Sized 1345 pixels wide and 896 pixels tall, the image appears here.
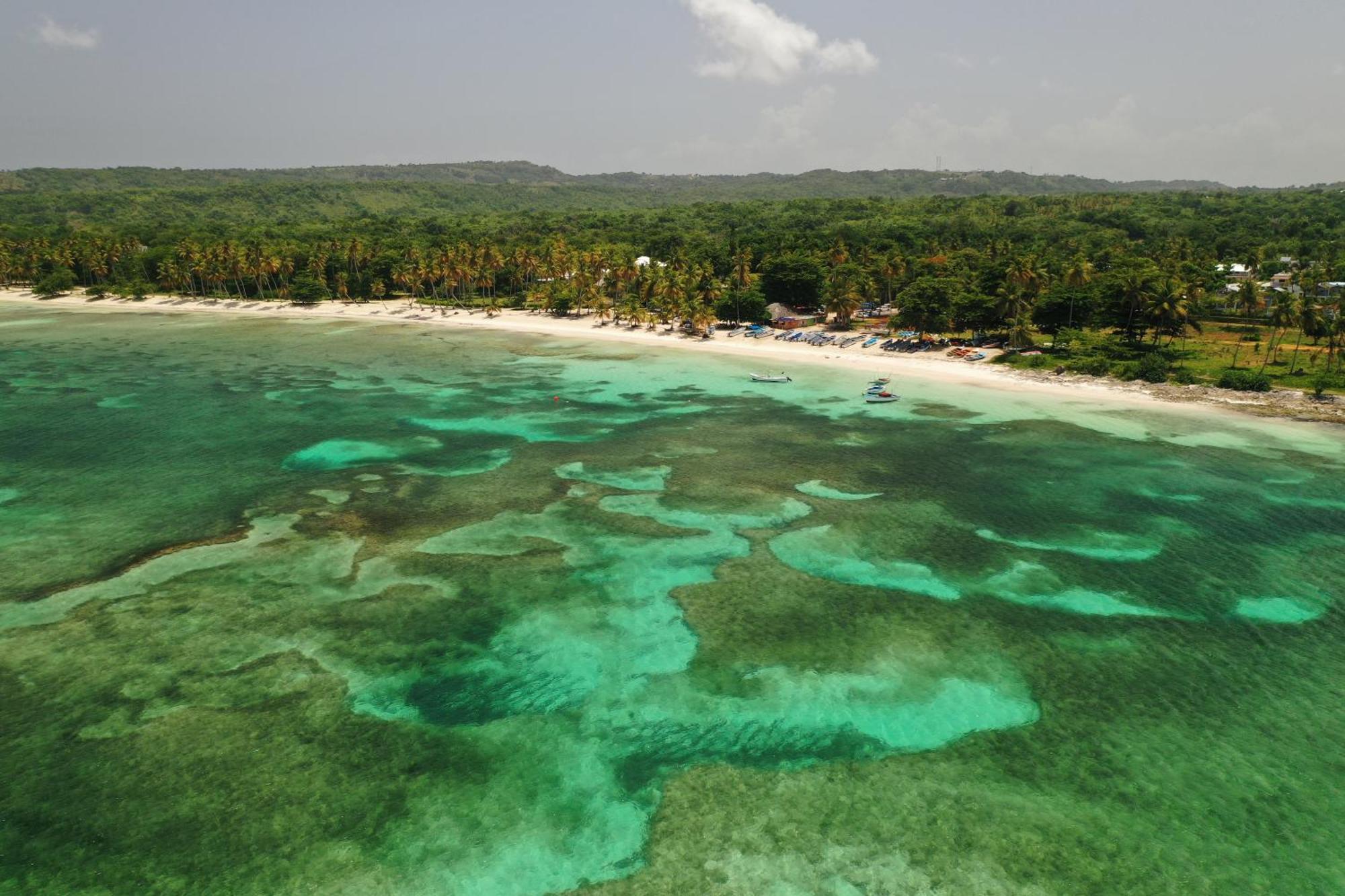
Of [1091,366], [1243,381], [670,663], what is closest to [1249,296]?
[1243,381]

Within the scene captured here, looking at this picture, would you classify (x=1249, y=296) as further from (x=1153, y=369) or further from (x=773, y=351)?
(x=773, y=351)

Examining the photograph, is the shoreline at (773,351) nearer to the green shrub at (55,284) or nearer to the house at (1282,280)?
the green shrub at (55,284)

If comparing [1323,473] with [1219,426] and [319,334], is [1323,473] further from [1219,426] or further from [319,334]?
[319,334]

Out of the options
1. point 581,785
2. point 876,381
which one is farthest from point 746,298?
point 581,785

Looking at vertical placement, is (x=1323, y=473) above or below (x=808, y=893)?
above

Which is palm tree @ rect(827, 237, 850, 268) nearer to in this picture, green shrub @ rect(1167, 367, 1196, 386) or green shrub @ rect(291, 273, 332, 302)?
green shrub @ rect(1167, 367, 1196, 386)
